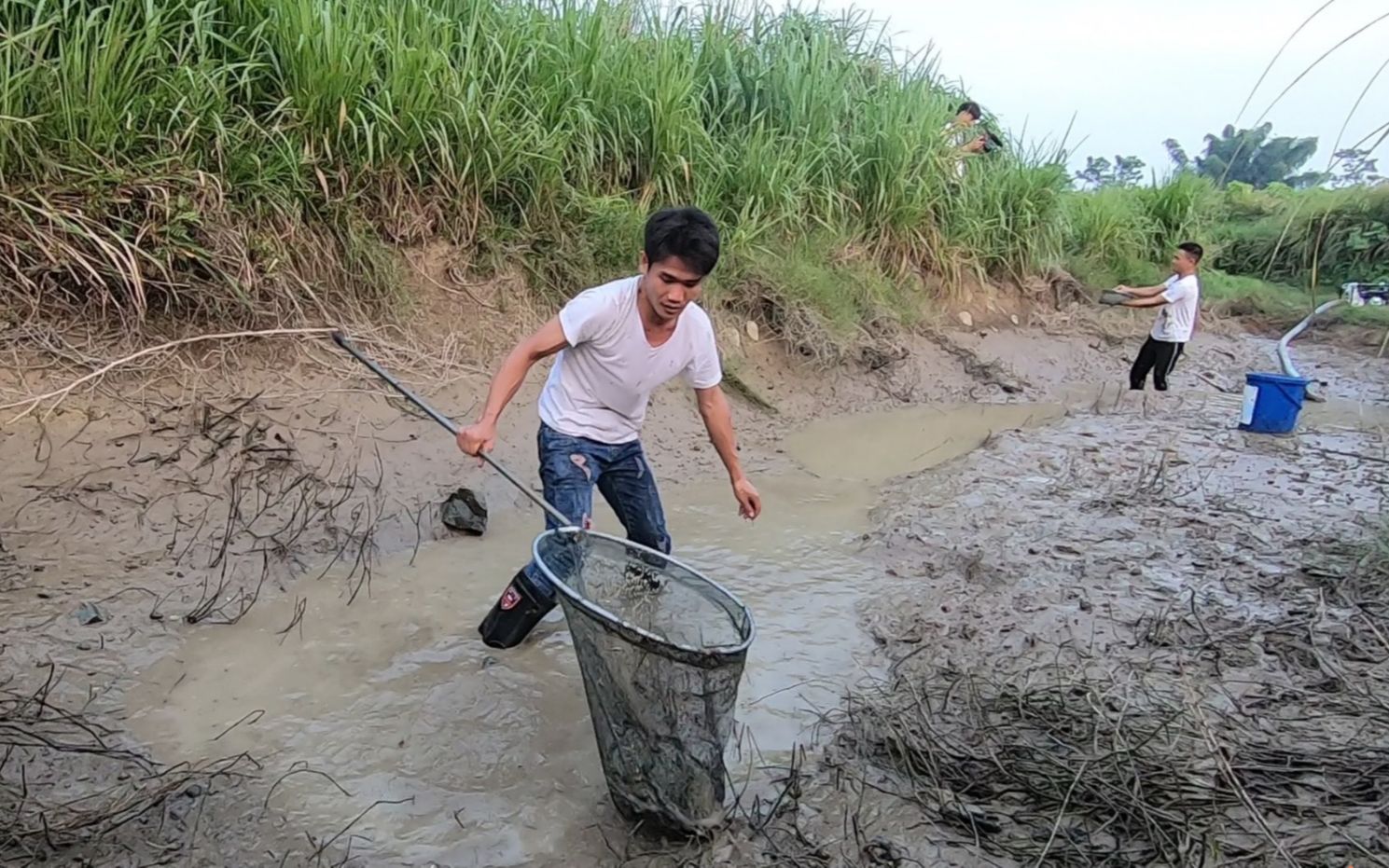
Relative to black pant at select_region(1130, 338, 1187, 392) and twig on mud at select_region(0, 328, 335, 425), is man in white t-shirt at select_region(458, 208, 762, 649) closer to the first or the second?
twig on mud at select_region(0, 328, 335, 425)

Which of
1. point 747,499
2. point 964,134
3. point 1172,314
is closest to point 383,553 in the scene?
point 747,499

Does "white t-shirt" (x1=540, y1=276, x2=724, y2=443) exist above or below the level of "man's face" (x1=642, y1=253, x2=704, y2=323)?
below

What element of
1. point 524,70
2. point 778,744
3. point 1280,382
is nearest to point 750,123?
point 524,70

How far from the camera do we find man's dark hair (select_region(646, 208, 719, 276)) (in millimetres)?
2527

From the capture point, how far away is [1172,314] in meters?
7.58

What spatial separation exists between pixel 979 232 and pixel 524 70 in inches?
176

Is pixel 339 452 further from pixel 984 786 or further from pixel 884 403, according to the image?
pixel 884 403

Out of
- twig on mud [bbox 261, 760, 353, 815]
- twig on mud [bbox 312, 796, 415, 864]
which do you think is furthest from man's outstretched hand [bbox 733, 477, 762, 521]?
twig on mud [bbox 261, 760, 353, 815]

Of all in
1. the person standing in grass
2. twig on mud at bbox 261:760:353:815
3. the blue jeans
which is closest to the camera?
twig on mud at bbox 261:760:353:815

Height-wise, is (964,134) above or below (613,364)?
above

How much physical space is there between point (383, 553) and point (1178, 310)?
6511mm

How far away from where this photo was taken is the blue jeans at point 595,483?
9.47ft

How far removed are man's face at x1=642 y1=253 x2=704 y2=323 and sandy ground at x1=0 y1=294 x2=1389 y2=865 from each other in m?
1.31

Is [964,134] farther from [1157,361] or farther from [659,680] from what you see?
[659,680]
